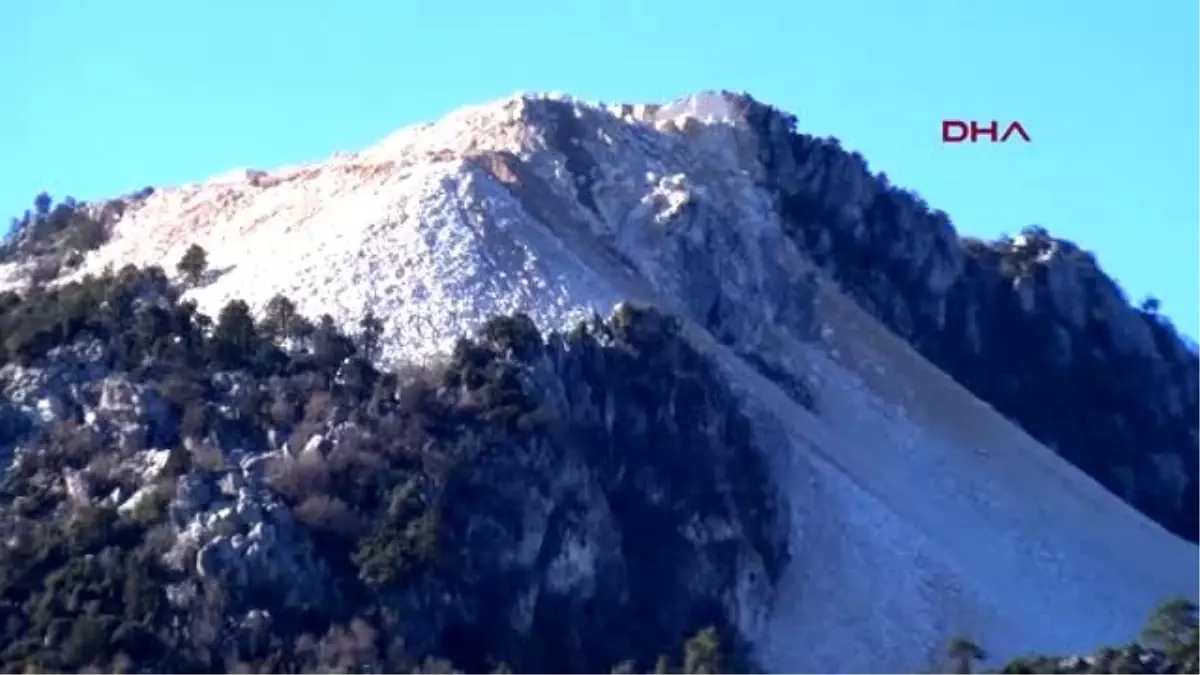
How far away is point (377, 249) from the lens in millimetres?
103500

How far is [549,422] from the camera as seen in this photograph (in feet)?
298

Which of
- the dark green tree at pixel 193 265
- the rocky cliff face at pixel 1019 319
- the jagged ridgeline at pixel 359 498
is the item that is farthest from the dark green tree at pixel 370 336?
the rocky cliff face at pixel 1019 319

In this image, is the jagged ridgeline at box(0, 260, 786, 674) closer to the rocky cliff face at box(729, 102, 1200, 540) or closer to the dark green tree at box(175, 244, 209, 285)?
the dark green tree at box(175, 244, 209, 285)

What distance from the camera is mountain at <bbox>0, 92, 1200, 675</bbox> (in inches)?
3378

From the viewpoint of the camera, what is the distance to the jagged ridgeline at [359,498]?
272 feet

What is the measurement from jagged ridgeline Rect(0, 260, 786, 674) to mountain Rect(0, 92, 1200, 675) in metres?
0.12

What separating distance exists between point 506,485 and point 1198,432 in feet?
179

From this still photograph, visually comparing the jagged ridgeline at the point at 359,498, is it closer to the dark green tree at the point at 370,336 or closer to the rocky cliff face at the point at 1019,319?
the dark green tree at the point at 370,336

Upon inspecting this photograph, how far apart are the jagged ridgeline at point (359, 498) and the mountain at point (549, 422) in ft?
0.40

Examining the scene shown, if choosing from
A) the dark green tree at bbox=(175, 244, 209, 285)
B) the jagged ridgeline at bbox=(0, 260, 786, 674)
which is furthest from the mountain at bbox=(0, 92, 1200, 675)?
the dark green tree at bbox=(175, 244, 209, 285)

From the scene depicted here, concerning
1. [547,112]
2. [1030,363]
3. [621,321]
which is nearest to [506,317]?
[621,321]

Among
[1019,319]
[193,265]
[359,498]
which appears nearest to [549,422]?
[359,498]

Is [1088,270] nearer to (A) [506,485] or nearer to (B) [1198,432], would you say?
(B) [1198,432]

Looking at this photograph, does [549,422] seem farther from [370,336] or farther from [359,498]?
[370,336]
